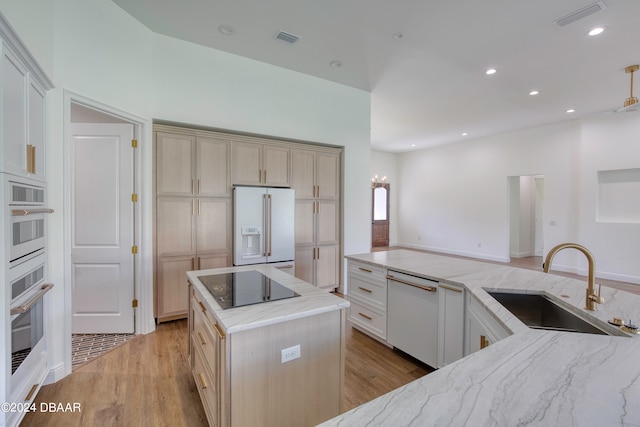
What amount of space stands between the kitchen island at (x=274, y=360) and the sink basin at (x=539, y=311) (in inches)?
44.2

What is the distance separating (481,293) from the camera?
67.3 inches

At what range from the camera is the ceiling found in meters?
2.76

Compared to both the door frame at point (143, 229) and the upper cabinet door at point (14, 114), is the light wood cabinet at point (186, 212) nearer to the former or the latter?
the door frame at point (143, 229)

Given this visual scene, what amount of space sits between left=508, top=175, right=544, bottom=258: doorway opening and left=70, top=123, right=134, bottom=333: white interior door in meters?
8.35

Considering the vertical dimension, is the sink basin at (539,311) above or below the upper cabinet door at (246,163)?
below

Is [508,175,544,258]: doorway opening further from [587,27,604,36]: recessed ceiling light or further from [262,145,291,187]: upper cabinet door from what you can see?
[262,145,291,187]: upper cabinet door

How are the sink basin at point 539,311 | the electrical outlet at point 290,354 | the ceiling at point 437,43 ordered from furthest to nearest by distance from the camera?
the ceiling at point 437,43 → the sink basin at point 539,311 → the electrical outlet at point 290,354

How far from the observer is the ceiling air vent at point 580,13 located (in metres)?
2.62

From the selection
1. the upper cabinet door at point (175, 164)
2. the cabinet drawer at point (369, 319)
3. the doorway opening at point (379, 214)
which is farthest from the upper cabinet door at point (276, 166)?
the doorway opening at point (379, 214)

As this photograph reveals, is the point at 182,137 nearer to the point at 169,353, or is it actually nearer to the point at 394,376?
the point at 169,353

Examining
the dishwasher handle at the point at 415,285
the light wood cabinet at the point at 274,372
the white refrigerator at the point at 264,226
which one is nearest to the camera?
the light wood cabinet at the point at 274,372

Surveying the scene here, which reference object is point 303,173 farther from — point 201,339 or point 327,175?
point 201,339

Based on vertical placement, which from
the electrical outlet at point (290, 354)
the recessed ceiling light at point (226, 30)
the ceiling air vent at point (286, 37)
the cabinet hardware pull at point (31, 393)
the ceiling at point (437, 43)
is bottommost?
the cabinet hardware pull at point (31, 393)

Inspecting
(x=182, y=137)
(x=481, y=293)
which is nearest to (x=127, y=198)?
(x=182, y=137)
